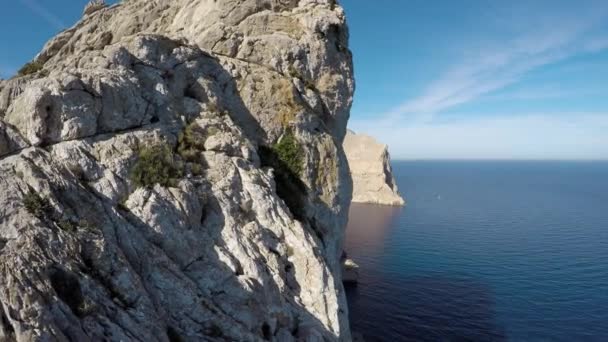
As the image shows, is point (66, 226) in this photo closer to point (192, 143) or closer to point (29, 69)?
point (192, 143)

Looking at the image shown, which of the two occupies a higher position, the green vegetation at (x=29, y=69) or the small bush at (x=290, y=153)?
the green vegetation at (x=29, y=69)

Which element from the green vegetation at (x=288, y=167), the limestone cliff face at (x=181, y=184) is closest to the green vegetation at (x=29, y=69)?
the limestone cliff face at (x=181, y=184)

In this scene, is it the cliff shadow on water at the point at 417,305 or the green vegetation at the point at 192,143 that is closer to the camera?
the green vegetation at the point at 192,143

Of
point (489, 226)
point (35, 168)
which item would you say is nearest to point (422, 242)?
point (489, 226)

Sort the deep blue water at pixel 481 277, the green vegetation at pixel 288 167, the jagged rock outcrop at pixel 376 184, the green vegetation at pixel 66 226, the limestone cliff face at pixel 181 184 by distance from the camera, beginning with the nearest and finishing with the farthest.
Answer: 1. the limestone cliff face at pixel 181 184
2. the green vegetation at pixel 66 226
3. the green vegetation at pixel 288 167
4. the deep blue water at pixel 481 277
5. the jagged rock outcrop at pixel 376 184

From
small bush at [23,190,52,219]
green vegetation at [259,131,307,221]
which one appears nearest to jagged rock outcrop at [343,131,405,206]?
green vegetation at [259,131,307,221]

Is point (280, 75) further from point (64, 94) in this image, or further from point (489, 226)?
point (489, 226)

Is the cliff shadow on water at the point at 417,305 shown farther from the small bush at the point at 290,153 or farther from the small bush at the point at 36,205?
the small bush at the point at 36,205
